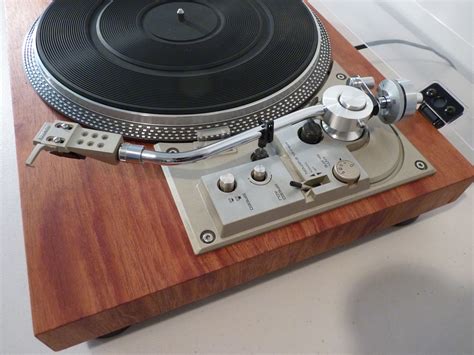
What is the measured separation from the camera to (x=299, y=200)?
0.59 metres

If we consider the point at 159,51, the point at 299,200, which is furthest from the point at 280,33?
the point at 299,200

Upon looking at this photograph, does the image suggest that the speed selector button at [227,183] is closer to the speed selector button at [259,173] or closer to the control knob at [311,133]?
the speed selector button at [259,173]

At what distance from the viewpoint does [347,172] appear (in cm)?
61

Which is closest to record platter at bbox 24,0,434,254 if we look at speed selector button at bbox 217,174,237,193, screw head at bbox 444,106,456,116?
speed selector button at bbox 217,174,237,193

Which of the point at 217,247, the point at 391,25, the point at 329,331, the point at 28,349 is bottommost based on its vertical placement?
the point at 28,349

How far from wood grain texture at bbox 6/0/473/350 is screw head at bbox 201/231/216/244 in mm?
19

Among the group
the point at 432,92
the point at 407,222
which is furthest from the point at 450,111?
the point at 407,222

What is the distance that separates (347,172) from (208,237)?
0.22 meters

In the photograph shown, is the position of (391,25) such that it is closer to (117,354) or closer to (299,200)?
(299,200)

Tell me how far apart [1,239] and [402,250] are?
2.34 ft

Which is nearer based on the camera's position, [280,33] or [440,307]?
[440,307]

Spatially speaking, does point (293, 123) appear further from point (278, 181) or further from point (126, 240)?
point (126, 240)

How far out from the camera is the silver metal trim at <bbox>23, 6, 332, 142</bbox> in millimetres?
665

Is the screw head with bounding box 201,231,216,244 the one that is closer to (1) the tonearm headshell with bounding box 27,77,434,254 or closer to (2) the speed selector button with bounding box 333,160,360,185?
(1) the tonearm headshell with bounding box 27,77,434,254
